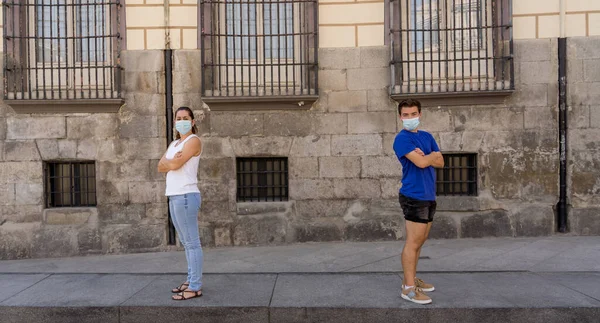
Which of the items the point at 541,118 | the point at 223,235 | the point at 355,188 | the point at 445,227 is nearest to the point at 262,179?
the point at 223,235

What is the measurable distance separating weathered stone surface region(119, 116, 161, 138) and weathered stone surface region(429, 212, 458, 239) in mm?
4563

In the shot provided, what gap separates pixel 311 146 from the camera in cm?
707

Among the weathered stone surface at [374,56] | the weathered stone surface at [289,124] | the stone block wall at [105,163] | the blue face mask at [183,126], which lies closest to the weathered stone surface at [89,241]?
the stone block wall at [105,163]

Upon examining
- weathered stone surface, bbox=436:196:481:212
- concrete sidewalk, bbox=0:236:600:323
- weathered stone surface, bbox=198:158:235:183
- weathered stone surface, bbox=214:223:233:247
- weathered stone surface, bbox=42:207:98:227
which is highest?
weathered stone surface, bbox=198:158:235:183

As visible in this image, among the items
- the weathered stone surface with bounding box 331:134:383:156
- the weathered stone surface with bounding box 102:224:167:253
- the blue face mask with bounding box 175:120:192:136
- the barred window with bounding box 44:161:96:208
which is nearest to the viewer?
the blue face mask with bounding box 175:120:192:136

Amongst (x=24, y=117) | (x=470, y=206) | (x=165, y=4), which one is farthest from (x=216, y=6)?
(x=470, y=206)

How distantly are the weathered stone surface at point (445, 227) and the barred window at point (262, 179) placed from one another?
7.83 feet

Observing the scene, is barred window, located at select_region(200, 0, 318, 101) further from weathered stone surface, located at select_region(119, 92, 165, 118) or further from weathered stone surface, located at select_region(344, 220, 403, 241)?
weathered stone surface, located at select_region(344, 220, 403, 241)

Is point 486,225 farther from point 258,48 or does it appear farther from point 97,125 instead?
point 97,125

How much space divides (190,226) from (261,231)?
285 centimetres

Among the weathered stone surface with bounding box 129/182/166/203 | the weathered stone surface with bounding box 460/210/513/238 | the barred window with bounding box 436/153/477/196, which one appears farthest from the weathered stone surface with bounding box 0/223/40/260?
the weathered stone surface with bounding box 460/210/513/238

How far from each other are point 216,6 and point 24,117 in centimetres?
344

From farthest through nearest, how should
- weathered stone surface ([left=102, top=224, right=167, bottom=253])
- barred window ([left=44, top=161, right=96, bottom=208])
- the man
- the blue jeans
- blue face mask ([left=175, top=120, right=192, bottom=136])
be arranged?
barred window ([left=44, top=161, right=96, bottom=208]) → weathered stone surface ([left=102, top=224, right=167, bottom=253]) → blue face mask ([left=175, top=120, right=192, bottom=136]) → the blue jeans → the man

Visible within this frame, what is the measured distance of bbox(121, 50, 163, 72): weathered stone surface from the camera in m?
7.03
